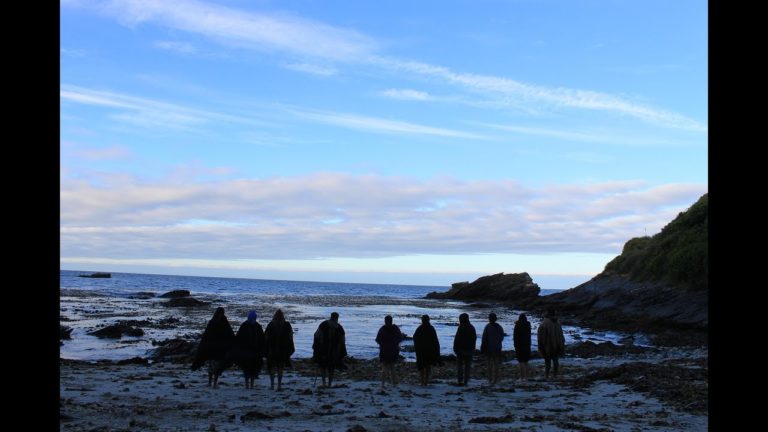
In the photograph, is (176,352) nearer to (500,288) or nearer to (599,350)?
(599,350)

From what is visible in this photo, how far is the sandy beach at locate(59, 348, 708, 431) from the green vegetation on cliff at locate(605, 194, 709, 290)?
820 inches

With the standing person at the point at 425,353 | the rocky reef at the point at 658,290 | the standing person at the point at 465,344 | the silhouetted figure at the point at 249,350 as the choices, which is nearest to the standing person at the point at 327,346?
the silhouetted figure at the point at 249,350

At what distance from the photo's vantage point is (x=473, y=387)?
55.7 feet

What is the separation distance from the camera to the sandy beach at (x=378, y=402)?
11297mm

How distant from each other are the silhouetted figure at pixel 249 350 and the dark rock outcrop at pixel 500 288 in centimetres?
6998

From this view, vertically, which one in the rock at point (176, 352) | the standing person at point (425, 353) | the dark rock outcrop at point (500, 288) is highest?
the standing person at point (425, 353)

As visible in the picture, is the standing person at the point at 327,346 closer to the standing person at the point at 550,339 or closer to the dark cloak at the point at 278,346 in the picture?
the dark cloak at the point at 278,346

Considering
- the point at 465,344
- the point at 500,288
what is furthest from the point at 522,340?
the point at 500,288

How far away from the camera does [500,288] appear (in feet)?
297

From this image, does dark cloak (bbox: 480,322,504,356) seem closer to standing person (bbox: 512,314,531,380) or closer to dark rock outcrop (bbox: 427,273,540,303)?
standing person (bbox: 512,314,531,380)

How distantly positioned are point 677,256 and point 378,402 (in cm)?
3334

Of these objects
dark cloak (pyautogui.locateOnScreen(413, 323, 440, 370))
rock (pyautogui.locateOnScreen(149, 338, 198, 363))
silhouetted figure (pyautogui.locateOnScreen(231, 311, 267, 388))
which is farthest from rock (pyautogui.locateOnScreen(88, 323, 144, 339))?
dark cloak (pyautogui.locateOnScreen(413, 323, 440, 370))

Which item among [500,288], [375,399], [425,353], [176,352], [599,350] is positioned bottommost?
[500,288]
